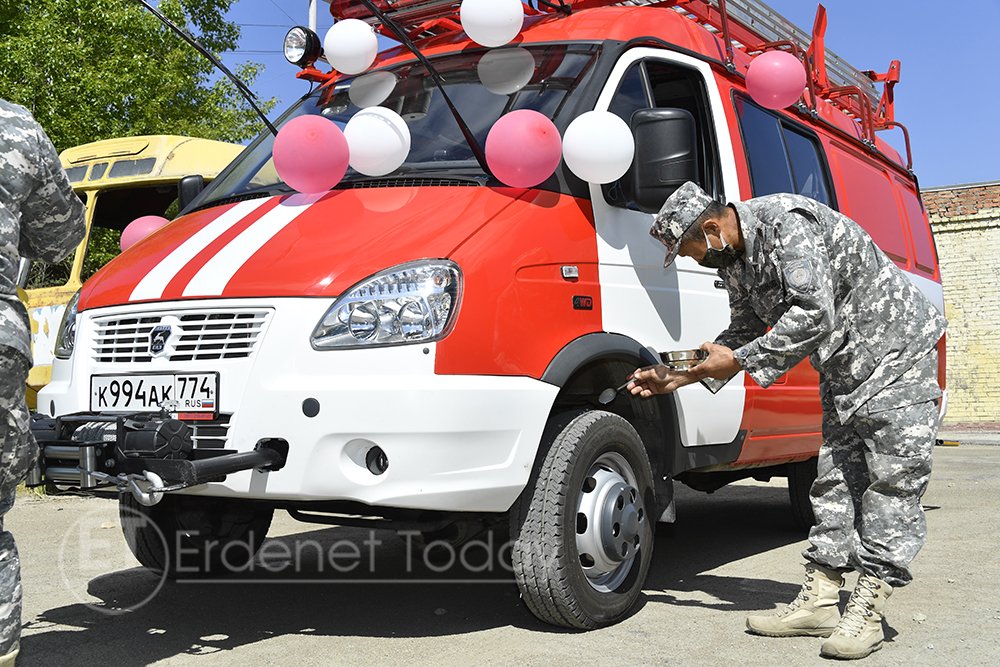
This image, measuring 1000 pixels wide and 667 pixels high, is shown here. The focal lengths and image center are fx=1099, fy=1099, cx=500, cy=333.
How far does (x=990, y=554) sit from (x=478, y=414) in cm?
365

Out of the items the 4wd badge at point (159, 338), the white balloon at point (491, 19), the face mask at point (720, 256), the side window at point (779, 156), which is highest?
the white balloon at point (491, 19)

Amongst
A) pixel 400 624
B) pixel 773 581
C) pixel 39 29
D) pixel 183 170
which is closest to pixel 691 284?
pixel 773 581

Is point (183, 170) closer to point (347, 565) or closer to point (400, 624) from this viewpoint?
point (347, 565)

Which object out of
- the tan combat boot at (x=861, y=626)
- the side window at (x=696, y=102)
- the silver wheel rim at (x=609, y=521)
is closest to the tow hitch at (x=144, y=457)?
the silver wheel rim at (x=609, y=521)

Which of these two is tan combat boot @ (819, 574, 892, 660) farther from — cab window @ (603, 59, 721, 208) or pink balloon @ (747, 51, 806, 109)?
pink balloon @ (747, 51, 806, 109)

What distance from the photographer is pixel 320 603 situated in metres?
4.90

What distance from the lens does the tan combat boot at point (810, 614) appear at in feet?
13.6

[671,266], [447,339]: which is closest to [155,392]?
[447,339]

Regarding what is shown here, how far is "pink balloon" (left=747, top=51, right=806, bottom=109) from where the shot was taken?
18.1 ft

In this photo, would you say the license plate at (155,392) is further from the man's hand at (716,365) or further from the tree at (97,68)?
the tree at (97,68)

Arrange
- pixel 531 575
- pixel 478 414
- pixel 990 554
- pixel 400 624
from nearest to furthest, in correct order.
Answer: pixel 478 414
pixel 531 575
pixel 400 624
pixel 990 554

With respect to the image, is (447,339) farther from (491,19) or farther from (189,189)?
(189,189)

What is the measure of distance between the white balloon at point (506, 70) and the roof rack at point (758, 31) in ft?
1.66

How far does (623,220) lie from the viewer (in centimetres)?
455
